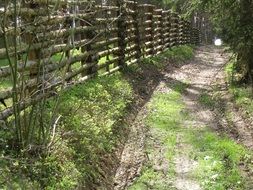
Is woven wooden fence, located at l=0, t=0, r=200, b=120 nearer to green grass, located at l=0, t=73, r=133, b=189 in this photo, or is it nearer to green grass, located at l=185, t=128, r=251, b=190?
green grass, located at l=0, t=73, r=133, b=189

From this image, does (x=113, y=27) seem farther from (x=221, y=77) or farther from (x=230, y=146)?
(x=230, y=146)

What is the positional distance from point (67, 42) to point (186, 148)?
2831 millimetres

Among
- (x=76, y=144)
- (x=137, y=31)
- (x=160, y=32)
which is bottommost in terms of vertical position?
(x=76, y=144)

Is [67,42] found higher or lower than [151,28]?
higher

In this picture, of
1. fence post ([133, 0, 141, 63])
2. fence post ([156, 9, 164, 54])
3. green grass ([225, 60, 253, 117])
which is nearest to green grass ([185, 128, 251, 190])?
green grass ([225, 60, 253, 117])

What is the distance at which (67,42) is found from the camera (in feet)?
18.8

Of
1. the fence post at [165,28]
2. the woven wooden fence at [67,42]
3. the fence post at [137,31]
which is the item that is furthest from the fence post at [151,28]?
the fence post at [165,28]

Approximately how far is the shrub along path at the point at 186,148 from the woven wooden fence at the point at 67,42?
161 cm

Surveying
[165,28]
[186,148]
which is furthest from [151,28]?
[186,148]

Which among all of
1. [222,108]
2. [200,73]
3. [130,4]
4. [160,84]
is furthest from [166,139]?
[200,73]

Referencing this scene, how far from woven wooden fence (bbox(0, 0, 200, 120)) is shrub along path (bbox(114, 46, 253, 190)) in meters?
1.61

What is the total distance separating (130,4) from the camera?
13.5 metres

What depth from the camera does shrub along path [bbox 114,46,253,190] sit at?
19.8ft

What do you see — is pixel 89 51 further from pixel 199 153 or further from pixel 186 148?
pixel 199 153
